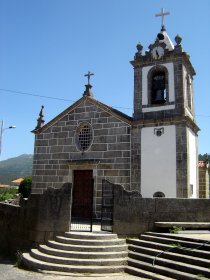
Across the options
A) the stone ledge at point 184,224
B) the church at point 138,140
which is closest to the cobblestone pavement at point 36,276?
the stone ledge at point 184,224

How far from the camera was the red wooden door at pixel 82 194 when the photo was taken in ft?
50.1

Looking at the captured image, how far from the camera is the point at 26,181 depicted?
36.7 m

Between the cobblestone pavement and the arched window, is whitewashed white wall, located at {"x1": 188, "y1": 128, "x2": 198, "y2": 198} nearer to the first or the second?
the arched window

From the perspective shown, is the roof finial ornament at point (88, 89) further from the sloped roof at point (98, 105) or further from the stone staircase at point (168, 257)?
the stone staircase at point (168, 257)

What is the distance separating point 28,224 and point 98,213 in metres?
4.11

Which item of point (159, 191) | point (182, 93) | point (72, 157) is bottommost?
point (159, 191)

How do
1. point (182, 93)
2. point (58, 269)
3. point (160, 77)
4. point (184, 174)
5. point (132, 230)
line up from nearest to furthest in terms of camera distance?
1. point (58, 269)
2. point (132, 230)
3. point (184, 174)
4. point (182, 93)
5. point (160, 77)

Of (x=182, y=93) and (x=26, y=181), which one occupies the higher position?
(x=182, y=93)

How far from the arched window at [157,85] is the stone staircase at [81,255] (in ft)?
25.2

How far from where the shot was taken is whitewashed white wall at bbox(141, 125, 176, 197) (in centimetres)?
1391

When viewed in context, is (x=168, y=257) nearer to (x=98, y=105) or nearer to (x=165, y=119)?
(x=165, y=119)

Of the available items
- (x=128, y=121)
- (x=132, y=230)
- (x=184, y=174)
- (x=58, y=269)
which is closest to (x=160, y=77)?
(x=128, y=121)

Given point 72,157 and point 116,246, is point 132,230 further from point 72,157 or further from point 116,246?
point 72,157

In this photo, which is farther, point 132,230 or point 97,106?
point 97,106
